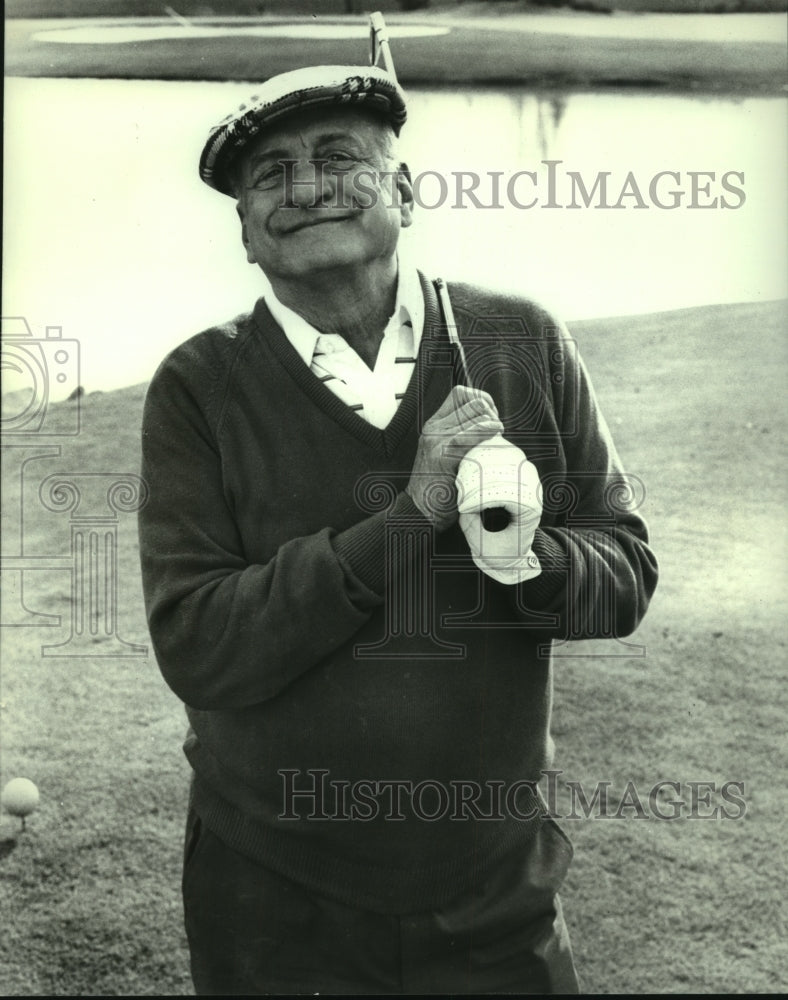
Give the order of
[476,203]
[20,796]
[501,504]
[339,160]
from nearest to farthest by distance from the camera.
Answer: [501,504] → [339,160] → [476,203] → [20,796]

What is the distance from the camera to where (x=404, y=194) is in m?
1.66

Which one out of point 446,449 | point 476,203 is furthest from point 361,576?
point 476,203

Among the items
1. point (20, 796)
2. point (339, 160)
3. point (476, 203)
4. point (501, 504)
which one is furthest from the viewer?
point (20, 796)

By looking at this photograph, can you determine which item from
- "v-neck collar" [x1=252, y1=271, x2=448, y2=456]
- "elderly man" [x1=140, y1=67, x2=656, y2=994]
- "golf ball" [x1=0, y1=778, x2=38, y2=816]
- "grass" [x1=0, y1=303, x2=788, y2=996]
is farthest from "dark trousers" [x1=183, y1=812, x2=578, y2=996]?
"v-neck collar" [x1=252, y1=271, x2=448, y2=456]

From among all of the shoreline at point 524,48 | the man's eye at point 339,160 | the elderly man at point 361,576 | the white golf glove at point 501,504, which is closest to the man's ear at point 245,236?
the elderly man at point 361,576

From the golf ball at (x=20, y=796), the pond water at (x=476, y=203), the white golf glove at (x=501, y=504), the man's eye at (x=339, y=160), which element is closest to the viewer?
the white golf glove at (x=501, y=504)

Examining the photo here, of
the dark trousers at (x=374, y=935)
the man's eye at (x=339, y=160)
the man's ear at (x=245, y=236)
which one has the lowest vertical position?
the dark trousers at (x=374, y=935)

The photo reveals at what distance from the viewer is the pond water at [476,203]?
5.82 feet

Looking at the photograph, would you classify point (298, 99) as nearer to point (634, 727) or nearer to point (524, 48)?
point (524, 48)

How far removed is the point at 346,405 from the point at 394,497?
0.49 feet

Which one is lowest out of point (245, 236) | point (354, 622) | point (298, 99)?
point (354, 622)

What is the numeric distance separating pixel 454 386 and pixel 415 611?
330 mm

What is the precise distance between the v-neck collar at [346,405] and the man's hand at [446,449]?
0.06 meters

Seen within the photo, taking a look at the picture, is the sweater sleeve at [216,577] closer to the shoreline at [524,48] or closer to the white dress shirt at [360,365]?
the white dress shirt at [360,365]
